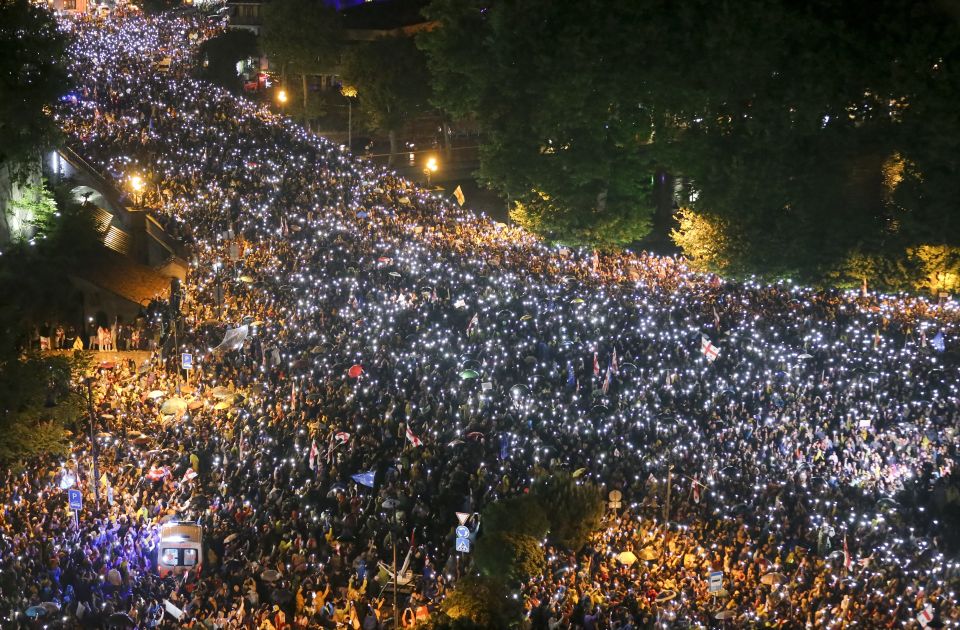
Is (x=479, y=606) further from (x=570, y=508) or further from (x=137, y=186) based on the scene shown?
(x=137, y=186)

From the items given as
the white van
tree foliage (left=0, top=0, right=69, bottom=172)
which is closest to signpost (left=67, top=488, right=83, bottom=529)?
the white van

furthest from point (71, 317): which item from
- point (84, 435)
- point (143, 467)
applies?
point (143, 467)

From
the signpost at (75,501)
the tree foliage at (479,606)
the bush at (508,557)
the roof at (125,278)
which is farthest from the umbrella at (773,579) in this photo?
the roof at (125,278)

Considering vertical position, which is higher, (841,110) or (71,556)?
(841,110)

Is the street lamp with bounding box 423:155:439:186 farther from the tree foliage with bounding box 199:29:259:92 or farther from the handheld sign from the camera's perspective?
the handheld sign

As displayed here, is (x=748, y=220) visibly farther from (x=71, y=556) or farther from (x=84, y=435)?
(x=71, y=556)

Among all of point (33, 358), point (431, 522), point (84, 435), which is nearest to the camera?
point (431, 522)

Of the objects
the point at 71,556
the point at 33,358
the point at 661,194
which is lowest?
the point at 661,194
